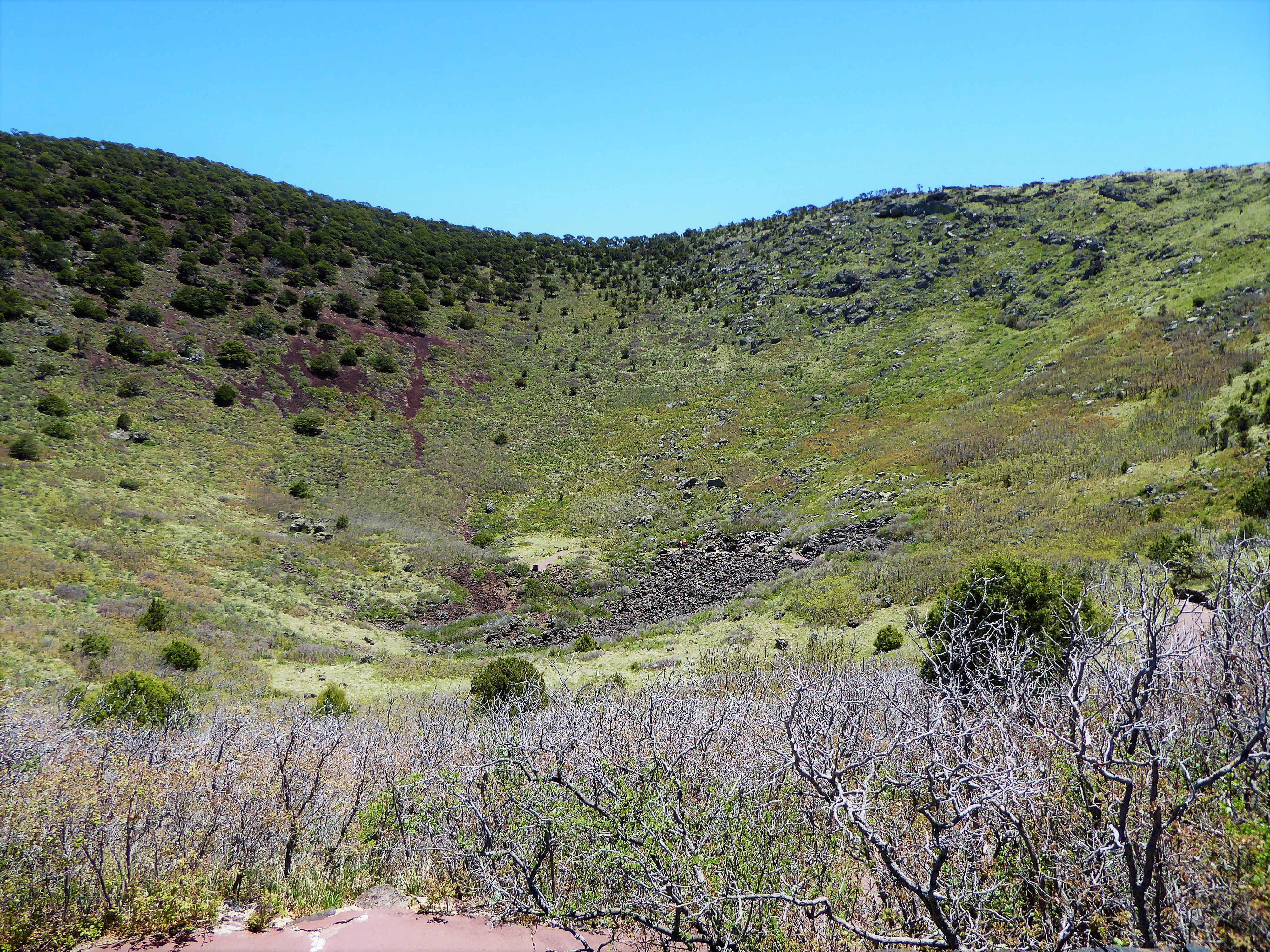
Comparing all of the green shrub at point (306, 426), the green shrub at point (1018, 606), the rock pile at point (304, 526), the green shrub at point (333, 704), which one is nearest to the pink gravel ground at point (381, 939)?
the green shrub at point (333, 704)

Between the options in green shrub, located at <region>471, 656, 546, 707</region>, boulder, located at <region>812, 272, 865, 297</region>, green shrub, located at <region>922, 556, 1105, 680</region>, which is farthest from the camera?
boulder, located at <region>812, 272, 865, 297</region>

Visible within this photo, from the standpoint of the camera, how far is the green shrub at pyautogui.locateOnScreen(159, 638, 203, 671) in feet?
41.7

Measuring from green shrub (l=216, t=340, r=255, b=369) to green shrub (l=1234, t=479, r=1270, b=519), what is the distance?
4139 centimetres

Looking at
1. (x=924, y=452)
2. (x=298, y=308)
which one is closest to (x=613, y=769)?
(x=924, y=452)

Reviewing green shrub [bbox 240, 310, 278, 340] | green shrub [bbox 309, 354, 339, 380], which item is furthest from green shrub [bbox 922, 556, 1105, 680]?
green shrub [bbox 240, 310, 278, 340]

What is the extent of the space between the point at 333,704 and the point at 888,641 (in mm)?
11425

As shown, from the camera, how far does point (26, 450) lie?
20.3 m

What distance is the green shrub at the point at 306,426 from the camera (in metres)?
31.6

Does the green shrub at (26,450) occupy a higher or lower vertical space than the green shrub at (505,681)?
higher

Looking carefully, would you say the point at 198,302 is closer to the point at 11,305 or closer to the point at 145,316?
the point at 145,316

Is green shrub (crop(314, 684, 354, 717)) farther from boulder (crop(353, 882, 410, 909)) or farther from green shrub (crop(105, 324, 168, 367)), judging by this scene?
green shrub (crop(105, 324, 168, 367))

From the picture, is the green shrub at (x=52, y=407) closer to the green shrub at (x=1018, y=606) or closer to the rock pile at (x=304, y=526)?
the rock pile at (x=304, y=526)

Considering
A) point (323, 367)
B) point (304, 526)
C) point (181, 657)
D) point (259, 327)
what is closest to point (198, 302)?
point (259, 327)

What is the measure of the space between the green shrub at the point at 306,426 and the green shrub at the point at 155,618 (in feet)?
60.5
